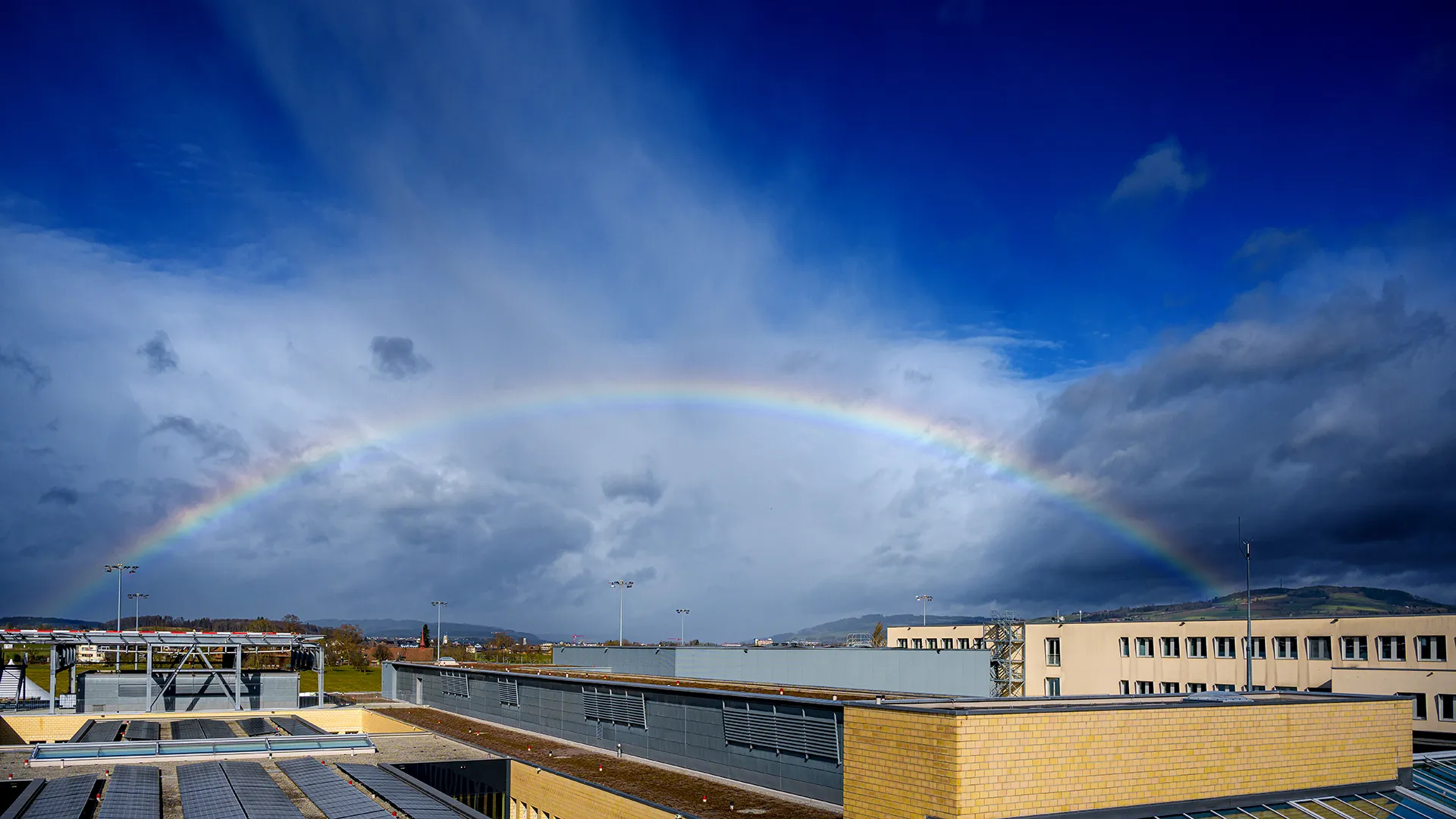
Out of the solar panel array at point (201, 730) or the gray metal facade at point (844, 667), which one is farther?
the gray metal facade at point (844, 667)

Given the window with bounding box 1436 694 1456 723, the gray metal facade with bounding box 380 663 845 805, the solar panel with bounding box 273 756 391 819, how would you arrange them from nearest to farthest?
the solar panel with bounding box 273 756 391 819 < the gray metal facade with bounding box 380 663 845 805 < the window with bounding box 1436 694 1456 723

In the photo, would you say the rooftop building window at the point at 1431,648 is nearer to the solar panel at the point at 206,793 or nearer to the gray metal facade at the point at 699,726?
the gray metal facade at the point at 699,726

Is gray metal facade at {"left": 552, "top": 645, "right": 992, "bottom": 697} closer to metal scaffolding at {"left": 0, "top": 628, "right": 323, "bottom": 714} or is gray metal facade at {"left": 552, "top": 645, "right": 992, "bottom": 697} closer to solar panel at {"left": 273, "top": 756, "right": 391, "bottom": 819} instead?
metal scaffolding at {"left": 0, "top": 628, "right": 323, "bottom": 714}

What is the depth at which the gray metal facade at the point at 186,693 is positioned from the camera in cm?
5644

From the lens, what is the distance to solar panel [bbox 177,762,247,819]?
2327 centimetres

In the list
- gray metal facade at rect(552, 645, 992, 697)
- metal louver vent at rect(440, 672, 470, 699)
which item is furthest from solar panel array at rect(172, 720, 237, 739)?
gray metal facade at rect(552, 645, 992, 697)

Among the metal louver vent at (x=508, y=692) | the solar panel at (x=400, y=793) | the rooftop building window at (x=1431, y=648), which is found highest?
the solar panel at (x=400, y=793)

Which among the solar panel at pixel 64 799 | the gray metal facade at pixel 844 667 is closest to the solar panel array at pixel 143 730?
the solar panel at pixel 64 799

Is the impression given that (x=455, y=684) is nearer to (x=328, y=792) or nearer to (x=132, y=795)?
(x=328, y=792)

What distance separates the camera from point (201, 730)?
46.8m

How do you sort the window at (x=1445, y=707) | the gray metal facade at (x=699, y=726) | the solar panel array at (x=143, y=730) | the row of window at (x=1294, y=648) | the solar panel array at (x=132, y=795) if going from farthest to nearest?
the row of window at (x=1294, y=648)
the window at (x=1445, y=707)
the solar panel array at (x=143, y=730)
the gray metal facade at (x=699, y=726)
the solar panel array at (x=132, y=795)

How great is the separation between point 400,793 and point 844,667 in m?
37.3

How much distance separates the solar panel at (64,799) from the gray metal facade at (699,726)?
16462mm

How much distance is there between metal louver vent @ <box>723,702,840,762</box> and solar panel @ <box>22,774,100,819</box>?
16558 mm
